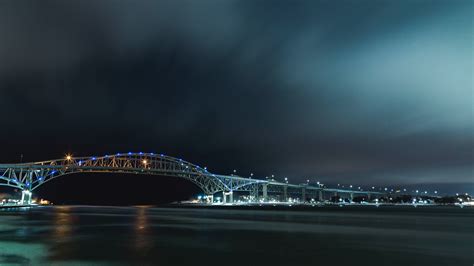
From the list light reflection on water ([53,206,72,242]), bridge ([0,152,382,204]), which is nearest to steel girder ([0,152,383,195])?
bridge ([0,152,382,204])

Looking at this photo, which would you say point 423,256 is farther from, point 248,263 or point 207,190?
point 207,190

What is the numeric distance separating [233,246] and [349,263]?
22.1 ft

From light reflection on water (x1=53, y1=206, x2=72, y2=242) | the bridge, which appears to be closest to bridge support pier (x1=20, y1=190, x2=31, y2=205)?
the bridge

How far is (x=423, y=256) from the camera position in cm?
1786

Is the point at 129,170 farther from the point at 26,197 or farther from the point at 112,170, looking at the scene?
the point at 26,197

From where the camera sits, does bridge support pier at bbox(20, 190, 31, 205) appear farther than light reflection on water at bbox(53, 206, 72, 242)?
Yes

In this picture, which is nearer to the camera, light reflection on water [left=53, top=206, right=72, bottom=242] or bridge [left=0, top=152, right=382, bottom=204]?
light reflection on water [left=53, top=206, right=72, bottom=242]

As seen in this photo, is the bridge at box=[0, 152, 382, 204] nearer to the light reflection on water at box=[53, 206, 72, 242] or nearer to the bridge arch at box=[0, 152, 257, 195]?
the bridge arch at box=[0, 152, 257, 195]

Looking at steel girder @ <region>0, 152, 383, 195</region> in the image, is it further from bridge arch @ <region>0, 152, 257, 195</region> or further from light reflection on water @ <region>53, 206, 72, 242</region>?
light reflection on water @ <region>53, 206, 72, 242</region>

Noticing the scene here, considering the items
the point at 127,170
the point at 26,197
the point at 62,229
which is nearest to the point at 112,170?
the point at 127,170

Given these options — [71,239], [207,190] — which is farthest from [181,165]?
[71,239]

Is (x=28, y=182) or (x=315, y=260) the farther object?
(x=28, y=182)

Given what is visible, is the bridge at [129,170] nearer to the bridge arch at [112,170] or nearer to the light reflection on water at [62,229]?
the bridge arch at [112,170]

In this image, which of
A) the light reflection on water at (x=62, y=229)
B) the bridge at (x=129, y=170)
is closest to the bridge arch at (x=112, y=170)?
the bridge at (x=129, y=170)
